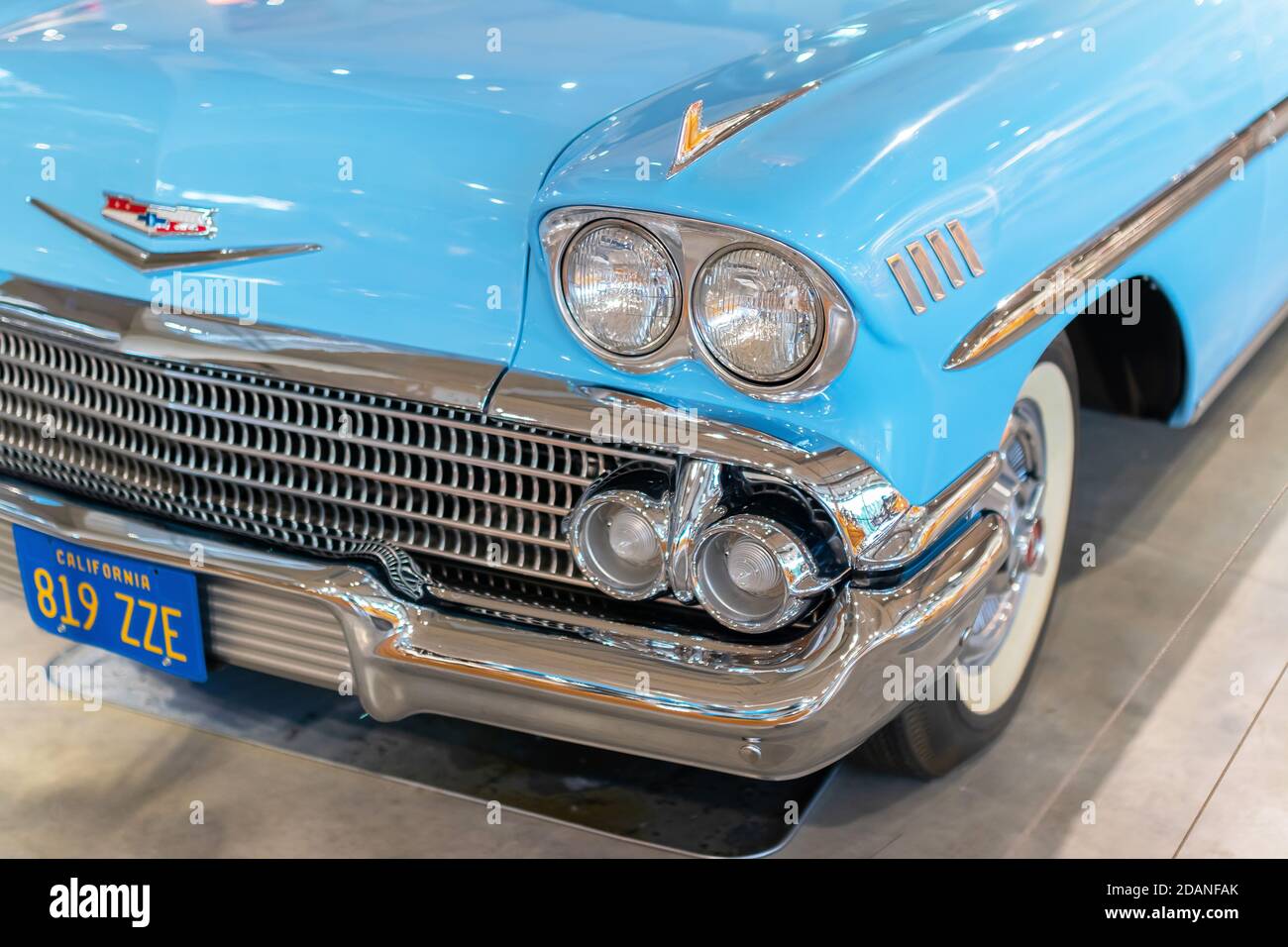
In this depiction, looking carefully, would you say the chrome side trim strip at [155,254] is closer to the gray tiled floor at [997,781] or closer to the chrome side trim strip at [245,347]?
the chrome side trim strip at [245,347]

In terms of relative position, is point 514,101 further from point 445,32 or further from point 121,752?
point 121,752

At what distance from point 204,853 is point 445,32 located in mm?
1240

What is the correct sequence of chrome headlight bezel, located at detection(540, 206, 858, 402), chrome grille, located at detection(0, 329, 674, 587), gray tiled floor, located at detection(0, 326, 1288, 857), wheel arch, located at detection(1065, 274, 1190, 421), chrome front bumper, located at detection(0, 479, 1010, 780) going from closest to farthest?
chrome headlight bezel, located at detection(540, 206, 858, 402), chrome front bumper, located at detection(0, 479, 1010, 780), chrome grille, located at detection(0, 329, 674, 587), gray tiled floor, located at detection(0, 326, 1288, 857), wheel arch, located at detection(1065, 274, 1190, 421)

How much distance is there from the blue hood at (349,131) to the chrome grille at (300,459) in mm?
116

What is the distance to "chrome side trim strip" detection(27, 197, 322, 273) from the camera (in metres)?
1.86

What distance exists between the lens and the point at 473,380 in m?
1.76

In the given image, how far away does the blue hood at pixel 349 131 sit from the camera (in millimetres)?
1782

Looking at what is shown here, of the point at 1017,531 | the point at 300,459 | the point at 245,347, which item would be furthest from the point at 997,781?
the point at 245,347

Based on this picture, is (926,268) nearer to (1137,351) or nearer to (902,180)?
(902,180)

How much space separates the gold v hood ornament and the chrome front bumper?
0.54 metres

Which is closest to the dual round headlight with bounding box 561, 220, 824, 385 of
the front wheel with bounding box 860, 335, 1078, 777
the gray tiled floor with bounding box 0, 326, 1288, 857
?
the front wheel with bounding box 860, 335, 1078, 777

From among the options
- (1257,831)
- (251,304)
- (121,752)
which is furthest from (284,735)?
(1257,831)

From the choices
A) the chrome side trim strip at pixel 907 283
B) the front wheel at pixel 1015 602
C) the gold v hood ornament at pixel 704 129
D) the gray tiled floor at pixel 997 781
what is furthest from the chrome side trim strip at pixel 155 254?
the front wheel at pixel 1015 602

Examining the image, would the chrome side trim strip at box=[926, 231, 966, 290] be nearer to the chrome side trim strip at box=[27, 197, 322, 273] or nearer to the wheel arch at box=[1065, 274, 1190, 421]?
the wheel arch at box=[1065, 274, 1190, 421]
